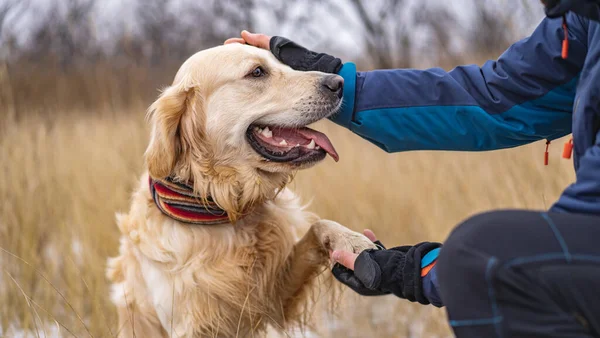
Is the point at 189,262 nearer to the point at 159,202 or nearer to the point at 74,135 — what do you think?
the point at 159,202

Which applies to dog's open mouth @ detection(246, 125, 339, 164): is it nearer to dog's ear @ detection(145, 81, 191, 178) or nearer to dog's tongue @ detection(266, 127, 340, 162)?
dog's tongue @ detection(266, 127, 340, 162)

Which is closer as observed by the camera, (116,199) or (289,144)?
(289,144)

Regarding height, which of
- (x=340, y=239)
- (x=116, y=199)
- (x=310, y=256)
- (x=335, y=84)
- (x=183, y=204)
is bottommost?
(x=116, y=199)

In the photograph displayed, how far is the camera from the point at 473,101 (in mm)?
2035

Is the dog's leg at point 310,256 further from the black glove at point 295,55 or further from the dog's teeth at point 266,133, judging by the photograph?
the black glove at point 295,55

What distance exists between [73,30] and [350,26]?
504 centimetres

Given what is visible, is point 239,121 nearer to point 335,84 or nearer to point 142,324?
point 335,84

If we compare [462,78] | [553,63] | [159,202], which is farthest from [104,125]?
[553,63]

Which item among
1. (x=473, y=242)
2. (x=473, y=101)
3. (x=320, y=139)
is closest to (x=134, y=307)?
(x=320, y=139)

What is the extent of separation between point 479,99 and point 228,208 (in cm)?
103

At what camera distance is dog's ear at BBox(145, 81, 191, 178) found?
2.27m

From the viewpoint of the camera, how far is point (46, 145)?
4281 millimetres

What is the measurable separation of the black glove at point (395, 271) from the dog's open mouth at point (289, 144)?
0.49 metres

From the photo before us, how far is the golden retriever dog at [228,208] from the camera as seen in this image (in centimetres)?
230
